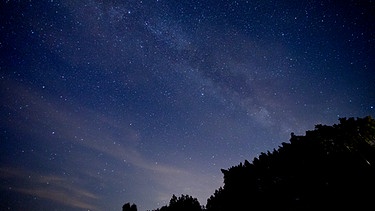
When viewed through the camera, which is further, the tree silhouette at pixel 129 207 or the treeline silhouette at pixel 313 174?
the tree silhouette at pixel 129 207

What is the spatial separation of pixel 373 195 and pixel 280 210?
427 cm

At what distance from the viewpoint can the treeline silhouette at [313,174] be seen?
409 inches

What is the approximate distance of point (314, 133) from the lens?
1338 cm

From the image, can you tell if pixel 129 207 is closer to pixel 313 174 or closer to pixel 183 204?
pixel 183 204

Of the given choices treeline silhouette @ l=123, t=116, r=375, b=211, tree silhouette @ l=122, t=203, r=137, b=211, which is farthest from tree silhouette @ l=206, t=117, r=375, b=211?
tree silhouette @ l=122, t=203, r=137, b=211

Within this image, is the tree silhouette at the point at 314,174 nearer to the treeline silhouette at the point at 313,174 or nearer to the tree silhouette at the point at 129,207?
the treeline silhouette at the point at 313,174

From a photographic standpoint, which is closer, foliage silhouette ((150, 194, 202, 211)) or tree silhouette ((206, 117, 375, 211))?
tree silhouette ((206, 117, 375, 211))

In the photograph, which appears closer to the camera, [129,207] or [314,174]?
[314,174]

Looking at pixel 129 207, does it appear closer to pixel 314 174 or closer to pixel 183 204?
pixel 183 204

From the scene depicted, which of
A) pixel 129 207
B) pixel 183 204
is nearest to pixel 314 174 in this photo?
pixel 183 204

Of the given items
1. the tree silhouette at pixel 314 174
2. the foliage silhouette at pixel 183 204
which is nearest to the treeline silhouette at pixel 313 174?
the tree silhouette at pixel 314 174

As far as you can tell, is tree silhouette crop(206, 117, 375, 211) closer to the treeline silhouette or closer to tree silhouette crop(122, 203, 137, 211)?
the treeline silhouette

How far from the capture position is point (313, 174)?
11727 millimetres

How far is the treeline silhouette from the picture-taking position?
10.4 m
